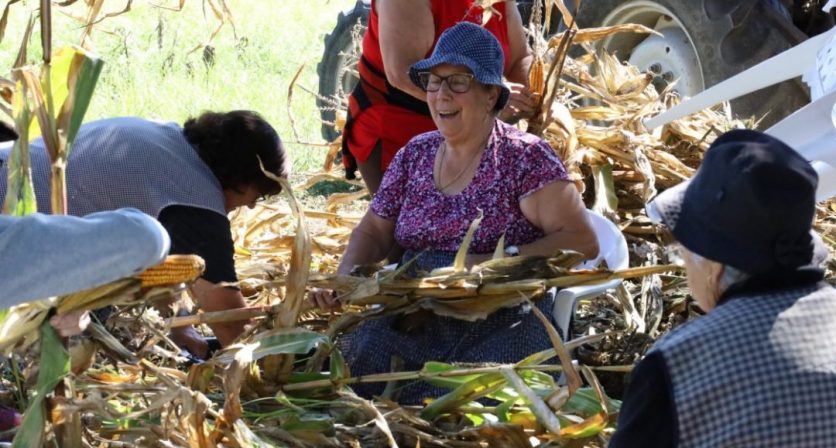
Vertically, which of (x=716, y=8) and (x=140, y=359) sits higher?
(x=716, y=8)

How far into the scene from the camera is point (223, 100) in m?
8.17

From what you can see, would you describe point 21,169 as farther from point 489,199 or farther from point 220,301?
point 489,199

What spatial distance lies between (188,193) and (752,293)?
5.63ft

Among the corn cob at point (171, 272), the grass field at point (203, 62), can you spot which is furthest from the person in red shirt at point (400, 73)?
the grass field at point (203, 62)

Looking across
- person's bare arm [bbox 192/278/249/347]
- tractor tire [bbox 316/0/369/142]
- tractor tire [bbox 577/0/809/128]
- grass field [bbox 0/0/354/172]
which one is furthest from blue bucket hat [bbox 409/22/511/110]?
grass field [bbox 0/0/354/172]

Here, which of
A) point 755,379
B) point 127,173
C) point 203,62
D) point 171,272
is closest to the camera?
point 755,379

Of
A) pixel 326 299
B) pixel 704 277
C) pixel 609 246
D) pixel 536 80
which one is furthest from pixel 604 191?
pixel 704 277

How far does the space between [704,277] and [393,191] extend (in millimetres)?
1616

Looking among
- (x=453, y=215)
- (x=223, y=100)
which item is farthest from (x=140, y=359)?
(x=223, y=100)

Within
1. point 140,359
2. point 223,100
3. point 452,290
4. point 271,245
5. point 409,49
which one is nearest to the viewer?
point 140,359

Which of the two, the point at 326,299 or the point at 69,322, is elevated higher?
the point at 69,322

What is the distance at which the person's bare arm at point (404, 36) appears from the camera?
3287 mm

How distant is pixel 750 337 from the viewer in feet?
5.22

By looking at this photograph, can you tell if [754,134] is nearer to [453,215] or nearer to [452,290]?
[452,290]
